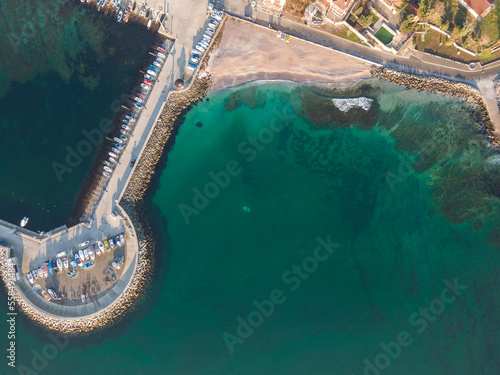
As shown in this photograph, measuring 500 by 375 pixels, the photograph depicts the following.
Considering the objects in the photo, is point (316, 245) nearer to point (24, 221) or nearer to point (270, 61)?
point (270, 61)

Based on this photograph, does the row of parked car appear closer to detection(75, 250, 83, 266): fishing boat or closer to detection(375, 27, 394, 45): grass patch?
detection(375, 27, 394, 45): grass patch

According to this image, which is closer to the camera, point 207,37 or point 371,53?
point 207,37

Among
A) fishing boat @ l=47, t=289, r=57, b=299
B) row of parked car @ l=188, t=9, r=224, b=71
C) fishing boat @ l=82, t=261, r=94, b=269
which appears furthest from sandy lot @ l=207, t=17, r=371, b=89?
fishing boat @ l=47, t=289, r=57, b=299

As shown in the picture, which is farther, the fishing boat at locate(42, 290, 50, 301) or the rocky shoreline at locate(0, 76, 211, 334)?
the rocky shoreline at locate(0, 76, 211, 334)

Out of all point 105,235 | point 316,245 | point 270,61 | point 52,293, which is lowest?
point 52,293

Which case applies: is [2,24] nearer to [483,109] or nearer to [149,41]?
[149,41]

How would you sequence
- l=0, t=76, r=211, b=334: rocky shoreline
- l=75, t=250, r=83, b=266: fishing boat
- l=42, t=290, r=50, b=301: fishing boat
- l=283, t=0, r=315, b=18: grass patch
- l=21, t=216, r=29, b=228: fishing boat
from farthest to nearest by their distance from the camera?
l=283, t=0, r=315, b=18: grass patch → l=0, t=76, r=211, b=334: rocky shoreline → l=21, t=216, r=29, b=228: fishing boat → l=42, t=290, r=50, b=301: fishing boat → l=75, t=250, r=83, b=266: fishing boat

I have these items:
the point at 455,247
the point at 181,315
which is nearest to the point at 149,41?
the point at 181,315

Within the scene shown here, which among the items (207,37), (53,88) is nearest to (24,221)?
(53,88)

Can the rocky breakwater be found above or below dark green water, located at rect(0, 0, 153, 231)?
above
